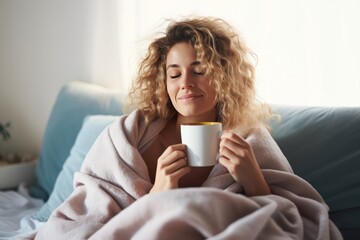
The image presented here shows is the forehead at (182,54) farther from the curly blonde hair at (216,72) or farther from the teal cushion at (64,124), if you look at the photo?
the teal cushion at (64,124)

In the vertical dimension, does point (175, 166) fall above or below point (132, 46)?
below

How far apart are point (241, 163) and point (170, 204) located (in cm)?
24

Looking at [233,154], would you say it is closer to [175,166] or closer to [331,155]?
[175,166]

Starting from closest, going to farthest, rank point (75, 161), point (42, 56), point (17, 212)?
point (75, 161) → point (17, 212) → point (42, 56)

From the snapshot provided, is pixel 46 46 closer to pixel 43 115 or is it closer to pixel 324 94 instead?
pixel 43 115

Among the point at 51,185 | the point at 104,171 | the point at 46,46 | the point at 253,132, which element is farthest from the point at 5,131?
the point at 253,132

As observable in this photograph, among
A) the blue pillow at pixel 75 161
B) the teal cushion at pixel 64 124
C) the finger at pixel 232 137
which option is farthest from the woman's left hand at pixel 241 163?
the teal cushion at pixel 64 124

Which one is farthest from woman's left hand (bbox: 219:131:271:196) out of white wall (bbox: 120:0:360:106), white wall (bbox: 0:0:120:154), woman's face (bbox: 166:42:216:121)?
white wall (bbox: 0:0:120:154)

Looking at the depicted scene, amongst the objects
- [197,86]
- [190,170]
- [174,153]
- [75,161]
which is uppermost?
[197,86]

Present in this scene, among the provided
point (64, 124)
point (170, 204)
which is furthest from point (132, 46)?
point (170, 204)

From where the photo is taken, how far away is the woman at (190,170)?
0.82 metres

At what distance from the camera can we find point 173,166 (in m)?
0.99

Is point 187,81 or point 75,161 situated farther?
point 75,161

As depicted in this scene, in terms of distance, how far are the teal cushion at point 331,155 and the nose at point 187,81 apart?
12.8 inches
